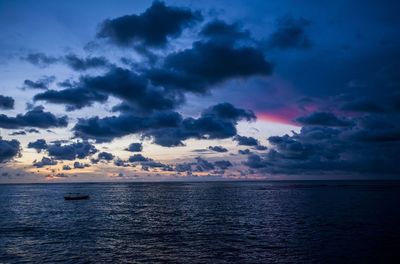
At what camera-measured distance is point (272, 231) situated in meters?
67.8

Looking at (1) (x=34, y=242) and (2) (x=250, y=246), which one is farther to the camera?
(1) (x=34, y=242)

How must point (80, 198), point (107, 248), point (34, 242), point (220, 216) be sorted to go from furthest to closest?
1. point (80, 198)
2. point (220, 216)
3. point (34, 242)
4. point (107, 248)

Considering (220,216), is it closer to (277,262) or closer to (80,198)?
(277,262)

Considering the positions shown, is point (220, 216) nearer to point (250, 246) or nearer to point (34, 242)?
point (250, 246)

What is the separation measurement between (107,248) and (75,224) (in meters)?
29.8

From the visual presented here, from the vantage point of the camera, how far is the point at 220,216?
3664 inches

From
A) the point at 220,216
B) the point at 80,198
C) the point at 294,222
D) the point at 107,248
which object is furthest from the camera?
the point at 80,198

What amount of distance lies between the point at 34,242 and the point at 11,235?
33.1ft

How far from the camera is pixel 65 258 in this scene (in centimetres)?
4747

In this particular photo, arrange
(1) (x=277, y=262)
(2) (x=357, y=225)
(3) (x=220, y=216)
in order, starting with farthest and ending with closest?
(3) (x=220, y=216) < (2) (x=357, y=225) < (1) (x=277, y=262)

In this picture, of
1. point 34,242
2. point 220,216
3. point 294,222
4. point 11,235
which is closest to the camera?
point 34,242

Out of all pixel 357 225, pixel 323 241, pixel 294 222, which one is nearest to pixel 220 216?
pixel 294 222

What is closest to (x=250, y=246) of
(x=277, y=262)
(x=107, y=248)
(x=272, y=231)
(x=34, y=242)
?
(x=277, y=262)

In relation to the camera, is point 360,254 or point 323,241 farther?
point 323,241
